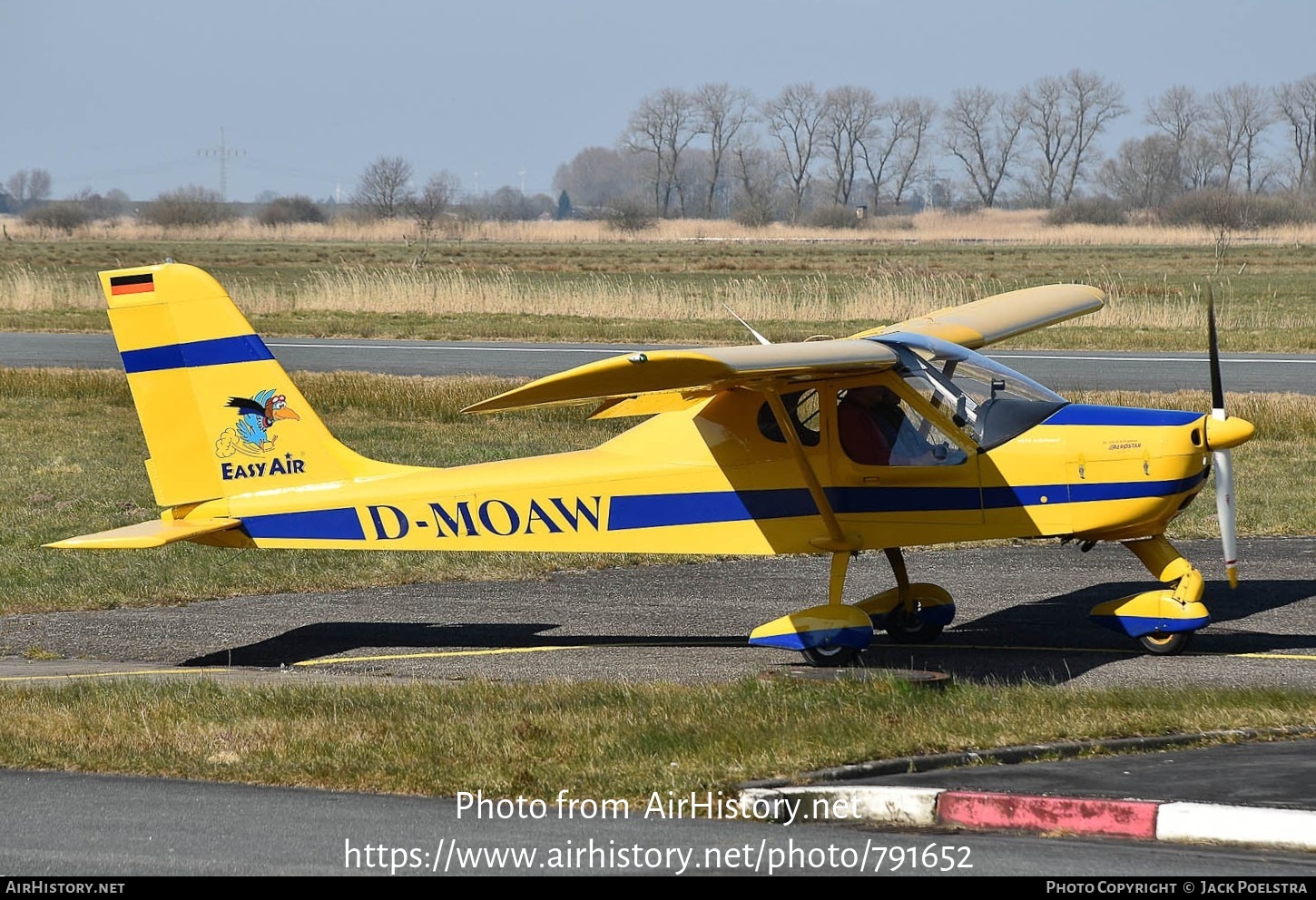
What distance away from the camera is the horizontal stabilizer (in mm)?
9766

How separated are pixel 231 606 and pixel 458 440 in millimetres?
7786

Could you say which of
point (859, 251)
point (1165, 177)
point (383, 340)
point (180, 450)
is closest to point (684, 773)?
point (180, 450)

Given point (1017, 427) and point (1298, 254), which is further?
point (1298, 254)

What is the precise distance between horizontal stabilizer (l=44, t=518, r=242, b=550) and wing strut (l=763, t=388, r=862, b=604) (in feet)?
12.8

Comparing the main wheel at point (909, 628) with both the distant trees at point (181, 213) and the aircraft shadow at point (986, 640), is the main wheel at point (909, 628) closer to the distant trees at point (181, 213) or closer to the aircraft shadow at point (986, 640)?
the aircraft shadow at point (986, 640)

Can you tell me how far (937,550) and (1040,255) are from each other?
60428 millimetres

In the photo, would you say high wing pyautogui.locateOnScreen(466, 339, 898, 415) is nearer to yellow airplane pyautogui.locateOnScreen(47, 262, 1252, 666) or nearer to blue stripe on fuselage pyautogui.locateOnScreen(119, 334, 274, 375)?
→ yellow airplane pyautogui.locateOnScreen(47, 262, 1252, 666)

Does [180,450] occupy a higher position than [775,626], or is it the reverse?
[180,450]

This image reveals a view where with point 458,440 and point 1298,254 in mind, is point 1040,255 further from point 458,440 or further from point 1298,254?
point 458,440

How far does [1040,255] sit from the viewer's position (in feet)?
233

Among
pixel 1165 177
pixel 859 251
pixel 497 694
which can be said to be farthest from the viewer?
pixel 1165 177

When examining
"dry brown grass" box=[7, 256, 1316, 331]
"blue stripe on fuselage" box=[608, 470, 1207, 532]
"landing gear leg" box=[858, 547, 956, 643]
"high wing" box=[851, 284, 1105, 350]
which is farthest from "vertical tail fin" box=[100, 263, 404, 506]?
"dry brown grass" box=[7, 256, 1316, 331]

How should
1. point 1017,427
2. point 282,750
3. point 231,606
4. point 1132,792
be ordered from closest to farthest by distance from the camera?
point 1132,792 → point 282,750 → point 1017,427 → point 231,606

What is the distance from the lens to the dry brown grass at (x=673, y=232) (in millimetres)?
94875
